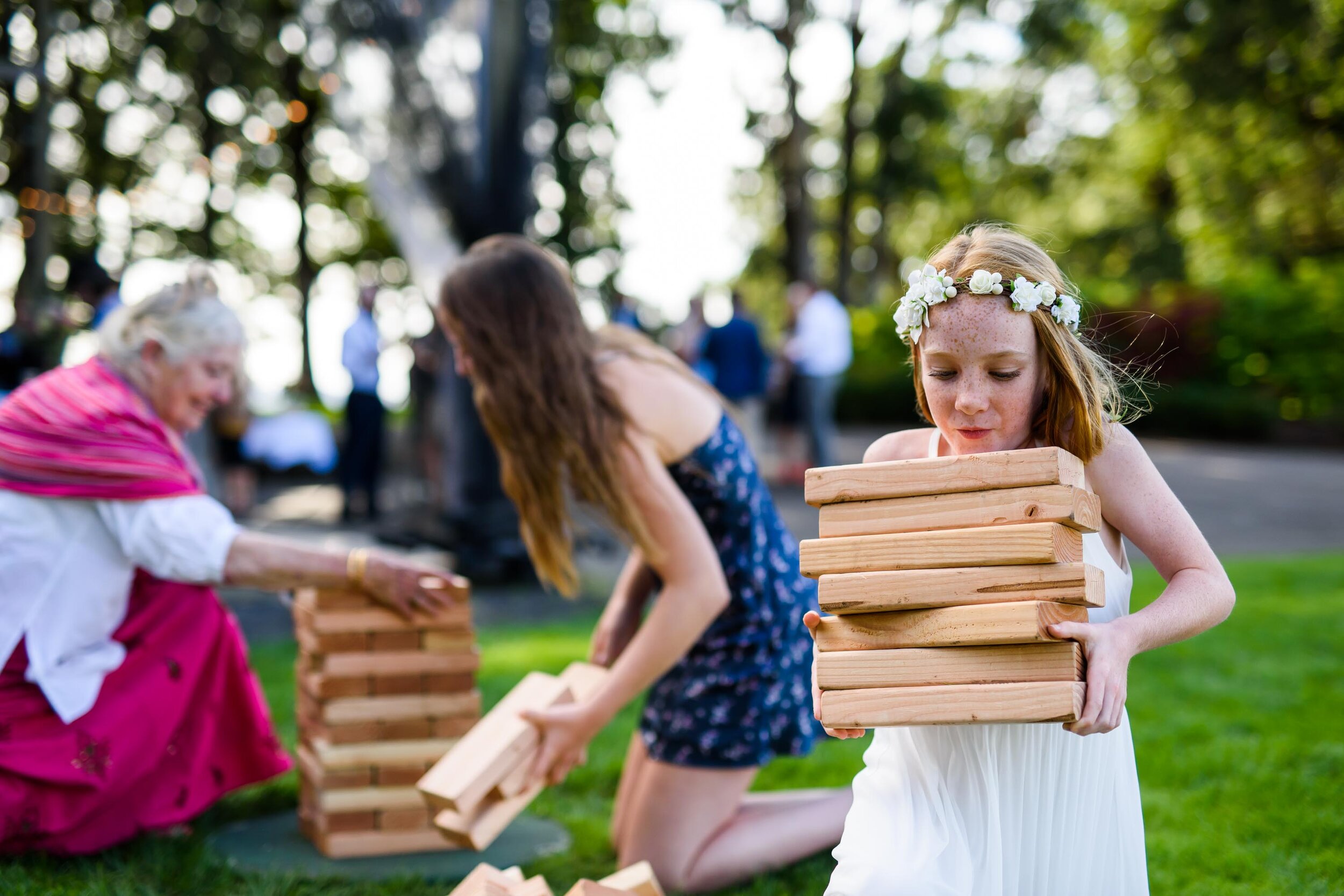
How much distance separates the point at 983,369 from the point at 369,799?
237 cm

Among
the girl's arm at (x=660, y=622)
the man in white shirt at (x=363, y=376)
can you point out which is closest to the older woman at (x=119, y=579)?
the girl's arm at (x=660, y=622)

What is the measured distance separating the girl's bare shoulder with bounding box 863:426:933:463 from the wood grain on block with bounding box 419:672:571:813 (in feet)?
3.74

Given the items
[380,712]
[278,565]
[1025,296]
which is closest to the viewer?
[1025,296]

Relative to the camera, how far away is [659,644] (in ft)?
9.77

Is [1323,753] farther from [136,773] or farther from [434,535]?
[434,535]

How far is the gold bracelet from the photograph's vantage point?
338 centimetres

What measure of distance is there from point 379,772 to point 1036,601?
234 cm

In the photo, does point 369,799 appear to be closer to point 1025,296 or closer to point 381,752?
point 381,752

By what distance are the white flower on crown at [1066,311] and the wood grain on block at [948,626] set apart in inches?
20.1

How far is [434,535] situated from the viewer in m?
8.21

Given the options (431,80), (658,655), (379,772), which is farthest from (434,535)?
(658,655)

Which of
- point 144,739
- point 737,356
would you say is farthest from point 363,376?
point 144,739

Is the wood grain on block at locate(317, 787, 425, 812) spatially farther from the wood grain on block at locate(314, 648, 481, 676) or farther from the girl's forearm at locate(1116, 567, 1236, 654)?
the girl's forearm at locate(1116, 567, 1236, 654)

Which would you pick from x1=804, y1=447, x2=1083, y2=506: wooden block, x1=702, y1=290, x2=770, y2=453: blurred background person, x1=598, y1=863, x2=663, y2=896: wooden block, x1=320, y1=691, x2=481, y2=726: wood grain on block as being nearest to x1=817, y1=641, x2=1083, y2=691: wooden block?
x1=804, y1=447, x2=1083, y2=506: wooden block
